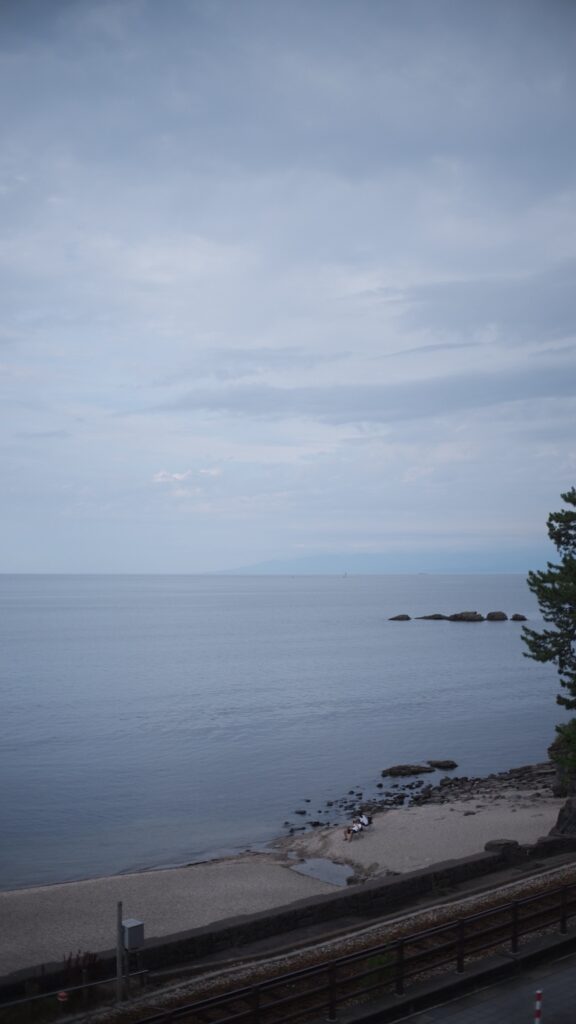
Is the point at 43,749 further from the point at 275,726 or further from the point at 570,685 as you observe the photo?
the point at 570,685

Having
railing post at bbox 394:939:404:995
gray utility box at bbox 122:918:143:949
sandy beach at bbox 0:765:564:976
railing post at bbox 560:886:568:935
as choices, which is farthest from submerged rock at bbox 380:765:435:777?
railing post at bbox 394:939:404:995

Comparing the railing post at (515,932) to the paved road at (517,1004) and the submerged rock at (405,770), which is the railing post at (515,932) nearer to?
the paved road at (517,1004)

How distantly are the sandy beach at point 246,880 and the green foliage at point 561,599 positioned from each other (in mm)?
9798

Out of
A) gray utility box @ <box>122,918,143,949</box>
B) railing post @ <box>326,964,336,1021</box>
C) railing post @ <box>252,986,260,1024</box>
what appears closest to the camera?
railing post @ <box>252,986,260,1024</box>

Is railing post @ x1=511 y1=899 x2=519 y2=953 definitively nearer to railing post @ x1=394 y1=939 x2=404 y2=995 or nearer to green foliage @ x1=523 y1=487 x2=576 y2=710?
railing post @ x1=394 y1=939 x2=404 y2=995

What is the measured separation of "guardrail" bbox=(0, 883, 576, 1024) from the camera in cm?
1160

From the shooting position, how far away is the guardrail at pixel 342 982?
11602 mm

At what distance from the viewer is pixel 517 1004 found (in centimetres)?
1239

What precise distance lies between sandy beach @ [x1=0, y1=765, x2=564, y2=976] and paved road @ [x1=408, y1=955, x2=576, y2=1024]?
481 inches

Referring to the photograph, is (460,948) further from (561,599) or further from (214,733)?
(214,733)

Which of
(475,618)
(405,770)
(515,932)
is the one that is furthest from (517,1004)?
(475,618)

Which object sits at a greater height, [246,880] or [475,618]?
[475,618]

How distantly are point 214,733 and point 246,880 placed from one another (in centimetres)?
3088

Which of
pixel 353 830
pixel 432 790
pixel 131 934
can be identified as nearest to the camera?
pixel 131 934
